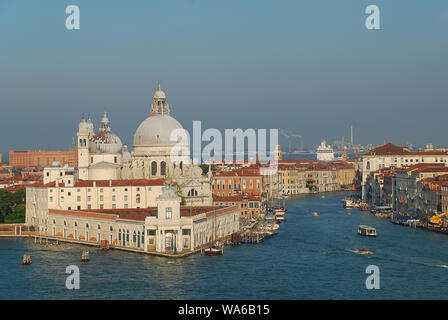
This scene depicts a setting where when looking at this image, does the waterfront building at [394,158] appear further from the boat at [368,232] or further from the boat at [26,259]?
the boat at [26,259]

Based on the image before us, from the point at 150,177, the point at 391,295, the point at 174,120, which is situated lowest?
the point at 391,295

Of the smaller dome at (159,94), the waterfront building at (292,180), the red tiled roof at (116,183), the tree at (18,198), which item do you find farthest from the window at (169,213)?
the waterfront building at (292,180)

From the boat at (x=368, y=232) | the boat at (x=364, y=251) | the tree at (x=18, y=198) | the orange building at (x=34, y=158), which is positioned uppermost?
the orange building at (x=34, y=158)

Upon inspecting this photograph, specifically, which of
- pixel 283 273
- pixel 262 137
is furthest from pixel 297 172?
pixel 283 273

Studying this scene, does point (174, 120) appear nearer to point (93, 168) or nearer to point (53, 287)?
point (93, 168)

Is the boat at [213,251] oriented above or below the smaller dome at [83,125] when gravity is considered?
below

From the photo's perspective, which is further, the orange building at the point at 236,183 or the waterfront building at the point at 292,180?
the waterfront building at the point at 292,180
